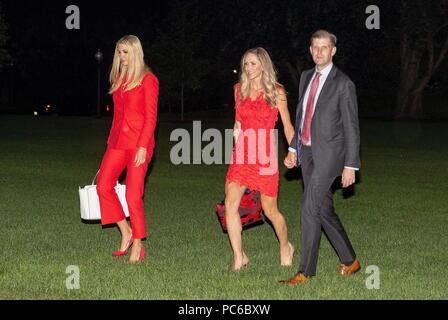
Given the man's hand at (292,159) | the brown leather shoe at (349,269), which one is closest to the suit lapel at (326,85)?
the man's hand at (292,159)

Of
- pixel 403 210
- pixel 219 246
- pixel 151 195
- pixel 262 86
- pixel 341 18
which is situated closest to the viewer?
pixel 262 86

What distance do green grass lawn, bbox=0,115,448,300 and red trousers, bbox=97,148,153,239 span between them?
0.41 metres

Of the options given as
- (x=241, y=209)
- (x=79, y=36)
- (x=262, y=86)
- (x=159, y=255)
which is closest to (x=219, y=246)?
(x=159, y=255)

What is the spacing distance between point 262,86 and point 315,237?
1491 mm

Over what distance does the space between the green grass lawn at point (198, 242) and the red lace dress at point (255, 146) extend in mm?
870

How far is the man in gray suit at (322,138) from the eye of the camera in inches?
313

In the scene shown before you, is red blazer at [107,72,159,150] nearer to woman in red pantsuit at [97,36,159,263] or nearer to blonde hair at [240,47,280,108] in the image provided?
woman in red pantsuit at [97,36,159,263]

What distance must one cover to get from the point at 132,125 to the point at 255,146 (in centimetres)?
126

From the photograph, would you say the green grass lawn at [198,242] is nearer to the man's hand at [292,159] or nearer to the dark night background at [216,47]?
the man's hand at [292,159]

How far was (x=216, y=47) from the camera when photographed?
169 ft

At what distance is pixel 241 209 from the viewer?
9.05 metres

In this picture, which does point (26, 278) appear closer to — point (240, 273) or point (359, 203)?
point (240, 273)

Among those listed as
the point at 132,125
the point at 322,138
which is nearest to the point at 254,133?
the point at 322,138

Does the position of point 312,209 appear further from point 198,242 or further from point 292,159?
point 198,242
